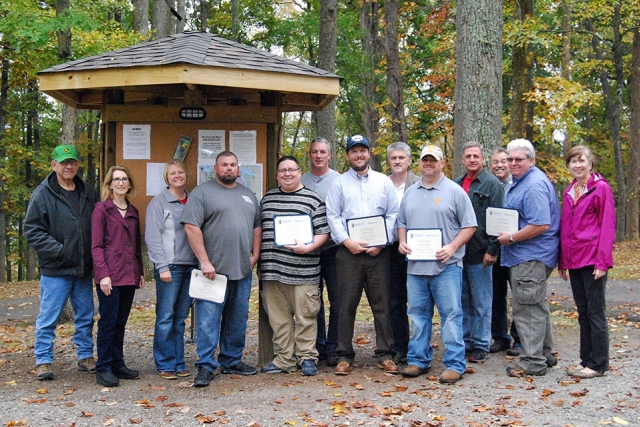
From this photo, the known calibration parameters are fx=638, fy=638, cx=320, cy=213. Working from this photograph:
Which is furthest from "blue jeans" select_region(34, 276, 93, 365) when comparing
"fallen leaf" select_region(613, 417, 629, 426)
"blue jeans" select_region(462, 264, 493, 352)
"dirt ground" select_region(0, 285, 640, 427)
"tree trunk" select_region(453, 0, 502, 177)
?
"tree trunk" select_region(453, 0, 502, 177)

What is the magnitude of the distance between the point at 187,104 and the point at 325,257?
208 centimetres

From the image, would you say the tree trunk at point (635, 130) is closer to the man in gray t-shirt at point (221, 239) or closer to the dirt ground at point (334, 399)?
the dirt ground at point (334, 399)

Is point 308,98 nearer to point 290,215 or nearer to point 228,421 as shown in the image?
point 290,215

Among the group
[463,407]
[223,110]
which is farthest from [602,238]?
[223,110]

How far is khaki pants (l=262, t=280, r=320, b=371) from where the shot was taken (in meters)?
6.16

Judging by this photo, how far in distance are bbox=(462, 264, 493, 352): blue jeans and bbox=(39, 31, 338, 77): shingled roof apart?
246 cm

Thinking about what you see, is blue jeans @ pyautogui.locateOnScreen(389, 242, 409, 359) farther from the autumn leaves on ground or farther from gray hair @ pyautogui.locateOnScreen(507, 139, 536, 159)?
gray hair @ pyautogui.locateOnScreen(507, 139, 536, 159)

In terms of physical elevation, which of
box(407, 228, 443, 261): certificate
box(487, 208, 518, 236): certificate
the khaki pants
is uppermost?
box(487, 208, 518, 236): certificate

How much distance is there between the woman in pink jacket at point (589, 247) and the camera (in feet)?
18.3

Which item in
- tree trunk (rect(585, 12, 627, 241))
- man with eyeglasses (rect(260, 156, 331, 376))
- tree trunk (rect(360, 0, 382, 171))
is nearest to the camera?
man with eyeglasses (rect(260, 156, 331, 376))

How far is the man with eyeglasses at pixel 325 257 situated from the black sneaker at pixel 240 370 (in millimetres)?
757

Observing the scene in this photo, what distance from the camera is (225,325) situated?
20.5 feet

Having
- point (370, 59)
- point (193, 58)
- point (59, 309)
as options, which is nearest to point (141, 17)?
point (370, 59)

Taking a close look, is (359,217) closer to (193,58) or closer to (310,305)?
(310,305)
